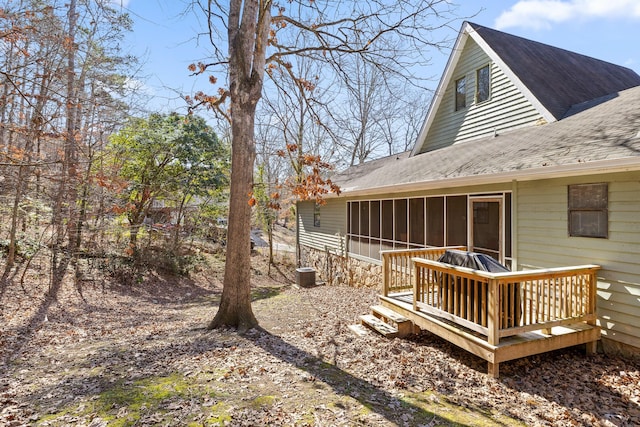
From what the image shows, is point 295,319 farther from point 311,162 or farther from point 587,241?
point 587,241

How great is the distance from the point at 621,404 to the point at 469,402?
1.65 meters

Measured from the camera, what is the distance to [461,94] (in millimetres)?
10586

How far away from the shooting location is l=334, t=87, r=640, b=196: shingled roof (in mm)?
4625

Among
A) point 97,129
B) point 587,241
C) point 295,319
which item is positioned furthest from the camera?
point 97,129

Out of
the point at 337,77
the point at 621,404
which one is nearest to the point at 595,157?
the point at 621,404

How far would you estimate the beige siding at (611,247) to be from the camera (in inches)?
179

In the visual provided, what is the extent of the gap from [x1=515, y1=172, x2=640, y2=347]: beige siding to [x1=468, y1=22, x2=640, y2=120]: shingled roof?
323 centimetres

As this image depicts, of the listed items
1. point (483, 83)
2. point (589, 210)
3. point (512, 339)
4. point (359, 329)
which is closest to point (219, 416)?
point (359, 329)

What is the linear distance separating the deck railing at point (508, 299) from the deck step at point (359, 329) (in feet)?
3.47

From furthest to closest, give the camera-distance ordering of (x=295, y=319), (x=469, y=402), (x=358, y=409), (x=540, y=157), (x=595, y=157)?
(x=295, y=319) < (x=540, y=157) < (x=595, y=157) < (x=469, y=402) < (x=358, y=409)

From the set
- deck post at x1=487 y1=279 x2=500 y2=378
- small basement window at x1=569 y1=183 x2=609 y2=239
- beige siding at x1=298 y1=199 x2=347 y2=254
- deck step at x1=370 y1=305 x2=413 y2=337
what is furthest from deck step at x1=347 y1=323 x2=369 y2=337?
beige siding at x1=298 y1=199 x2=347 y2=254

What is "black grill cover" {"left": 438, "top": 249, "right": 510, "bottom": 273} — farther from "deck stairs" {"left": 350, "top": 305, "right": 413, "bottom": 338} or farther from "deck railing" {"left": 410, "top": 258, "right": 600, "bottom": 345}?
"deck stairs" {"left": 350, "top": 305, "right": 413, "bottom": 338}

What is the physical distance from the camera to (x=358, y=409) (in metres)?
3.38

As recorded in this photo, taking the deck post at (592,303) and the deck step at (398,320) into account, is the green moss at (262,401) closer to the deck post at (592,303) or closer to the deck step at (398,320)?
the deck step at (398,320)
